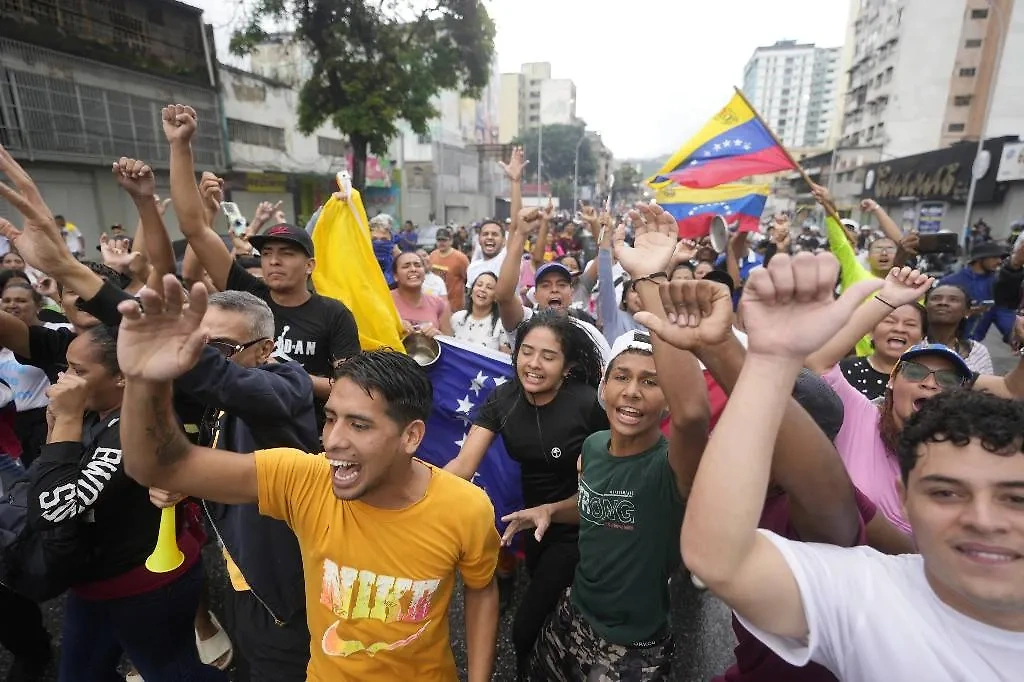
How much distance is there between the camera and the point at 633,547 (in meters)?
1.93

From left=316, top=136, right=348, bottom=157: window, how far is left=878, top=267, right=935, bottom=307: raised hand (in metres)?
26.8

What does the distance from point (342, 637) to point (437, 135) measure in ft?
134

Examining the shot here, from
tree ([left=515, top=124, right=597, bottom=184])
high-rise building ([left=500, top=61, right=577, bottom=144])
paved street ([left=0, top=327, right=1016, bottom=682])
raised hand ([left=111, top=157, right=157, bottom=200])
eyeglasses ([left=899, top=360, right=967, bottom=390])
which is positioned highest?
high-rise building ([left=500, top=61, right=577, bottom=144])

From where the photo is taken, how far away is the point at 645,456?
1978 mm

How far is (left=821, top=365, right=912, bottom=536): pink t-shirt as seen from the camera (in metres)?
2.08

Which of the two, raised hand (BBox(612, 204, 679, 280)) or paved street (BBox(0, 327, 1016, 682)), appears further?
paved street (BBox(0, 327, 1016, 682))

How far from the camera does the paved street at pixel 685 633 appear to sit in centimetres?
283

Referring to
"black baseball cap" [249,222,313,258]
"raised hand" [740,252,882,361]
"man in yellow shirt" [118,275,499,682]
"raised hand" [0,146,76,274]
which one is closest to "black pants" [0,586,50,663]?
"raised hand" [0,146,76,274]

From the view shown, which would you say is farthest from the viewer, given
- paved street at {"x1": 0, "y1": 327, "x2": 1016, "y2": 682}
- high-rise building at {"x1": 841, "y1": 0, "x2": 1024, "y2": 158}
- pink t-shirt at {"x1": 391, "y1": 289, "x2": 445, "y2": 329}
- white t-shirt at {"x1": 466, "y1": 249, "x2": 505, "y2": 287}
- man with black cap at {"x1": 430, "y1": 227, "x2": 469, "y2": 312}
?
high-rise building at {"x1": 841, "y1": 0, "x2": 1024, "y2": 158}

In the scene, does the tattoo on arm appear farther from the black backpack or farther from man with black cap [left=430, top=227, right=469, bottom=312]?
man with black cap [left=430, top=227, right=469, bottom=312]

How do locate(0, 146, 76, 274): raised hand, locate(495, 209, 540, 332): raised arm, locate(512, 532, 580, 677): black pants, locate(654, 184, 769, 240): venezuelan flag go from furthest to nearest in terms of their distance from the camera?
locate(654, 184, 769, 240): venezuelan flag → locate(495, 209, 540, 332): raised arm → locate(512, 532, 580, 677): black pants → locate(0, 146, 76, 274): raised hand

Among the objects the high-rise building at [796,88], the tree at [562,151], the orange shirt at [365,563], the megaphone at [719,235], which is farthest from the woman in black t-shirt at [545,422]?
the high-rise building at [796,88]

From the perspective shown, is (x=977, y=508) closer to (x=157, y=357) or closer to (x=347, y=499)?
(x=347, y=499)

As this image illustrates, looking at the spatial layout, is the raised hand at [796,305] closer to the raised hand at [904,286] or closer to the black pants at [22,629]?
the raised hand at [904,286]
